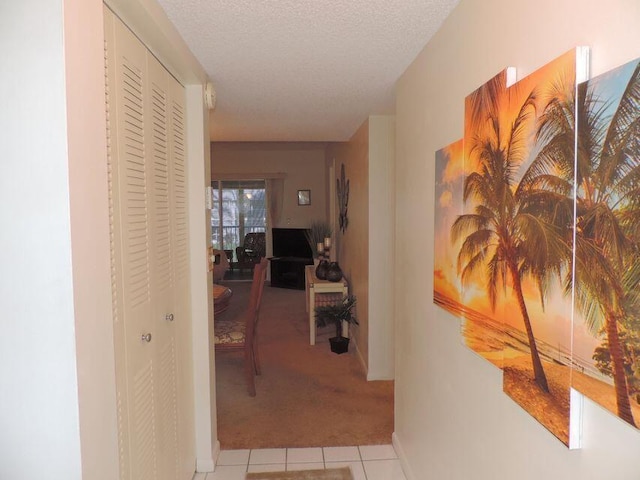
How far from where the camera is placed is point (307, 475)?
8.24ft

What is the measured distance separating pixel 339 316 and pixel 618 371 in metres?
3.79

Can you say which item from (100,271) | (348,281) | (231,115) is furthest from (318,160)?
(100,271)

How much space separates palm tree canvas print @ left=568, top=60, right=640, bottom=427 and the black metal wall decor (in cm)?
424

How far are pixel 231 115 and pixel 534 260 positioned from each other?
290cm

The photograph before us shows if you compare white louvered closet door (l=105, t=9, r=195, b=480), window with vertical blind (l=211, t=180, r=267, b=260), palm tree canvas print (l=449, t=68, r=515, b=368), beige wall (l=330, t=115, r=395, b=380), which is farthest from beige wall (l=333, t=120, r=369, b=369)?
window with vertical blind (l=211, t=180, r=267, b=260)

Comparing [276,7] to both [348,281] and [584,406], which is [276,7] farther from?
[348,281]

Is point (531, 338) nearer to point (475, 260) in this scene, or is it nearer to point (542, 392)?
point (542, 392)

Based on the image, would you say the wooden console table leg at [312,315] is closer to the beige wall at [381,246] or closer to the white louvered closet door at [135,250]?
the beige wall at [381,246]

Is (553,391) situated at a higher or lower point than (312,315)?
higher

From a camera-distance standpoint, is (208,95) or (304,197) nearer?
(208,95)

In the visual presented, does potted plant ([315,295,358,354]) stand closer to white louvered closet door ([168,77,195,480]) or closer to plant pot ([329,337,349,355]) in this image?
plant pot ([329,337,349,355])

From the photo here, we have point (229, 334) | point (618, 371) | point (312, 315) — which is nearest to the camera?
point (618, 371)

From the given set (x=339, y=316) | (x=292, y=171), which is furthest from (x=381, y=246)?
(x=292, y=171)

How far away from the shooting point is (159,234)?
1.88 m
